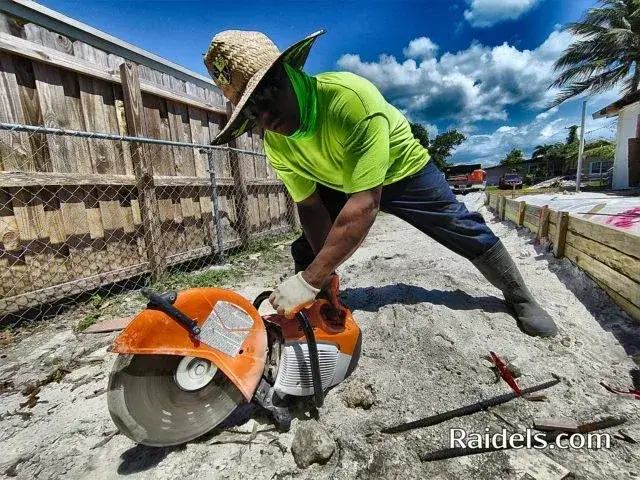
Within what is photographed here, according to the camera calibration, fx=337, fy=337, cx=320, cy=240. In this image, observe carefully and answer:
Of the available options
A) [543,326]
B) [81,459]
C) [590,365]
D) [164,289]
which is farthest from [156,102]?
[590,365]

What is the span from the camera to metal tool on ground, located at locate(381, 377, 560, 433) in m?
1.41

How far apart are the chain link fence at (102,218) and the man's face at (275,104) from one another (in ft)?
7.47

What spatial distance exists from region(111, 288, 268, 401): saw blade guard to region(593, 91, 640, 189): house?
14.7 meters

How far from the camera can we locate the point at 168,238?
157 inches

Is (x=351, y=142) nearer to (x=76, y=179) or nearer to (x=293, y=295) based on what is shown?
(x=293, y=295)

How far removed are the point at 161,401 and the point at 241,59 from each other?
1.38 metres

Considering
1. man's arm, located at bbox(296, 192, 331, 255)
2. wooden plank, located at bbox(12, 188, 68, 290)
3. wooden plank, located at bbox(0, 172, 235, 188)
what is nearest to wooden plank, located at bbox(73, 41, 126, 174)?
wooden plank, located at bbox(0, 172, 235, 188)

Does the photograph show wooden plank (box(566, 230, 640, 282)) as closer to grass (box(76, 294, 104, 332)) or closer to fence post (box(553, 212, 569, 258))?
fence post (box(553, 212, 569, 258))

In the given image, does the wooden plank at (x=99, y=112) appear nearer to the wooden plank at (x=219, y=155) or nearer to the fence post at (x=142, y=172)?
the fence post at (x=142, y=172)

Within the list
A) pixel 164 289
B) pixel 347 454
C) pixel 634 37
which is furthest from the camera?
pixel 634 37

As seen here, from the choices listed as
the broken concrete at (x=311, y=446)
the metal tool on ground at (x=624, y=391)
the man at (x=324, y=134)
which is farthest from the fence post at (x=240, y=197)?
the metal tool on ground at (x=624, y=391)

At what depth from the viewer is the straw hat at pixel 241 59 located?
1343 millimetres

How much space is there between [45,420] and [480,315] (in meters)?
2.49

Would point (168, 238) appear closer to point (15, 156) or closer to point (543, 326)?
point (15, 156)
